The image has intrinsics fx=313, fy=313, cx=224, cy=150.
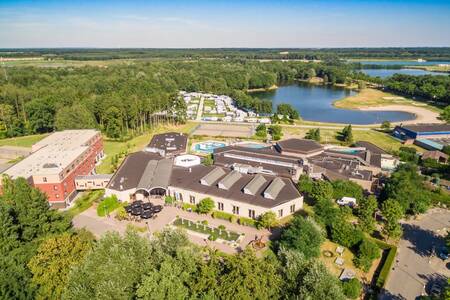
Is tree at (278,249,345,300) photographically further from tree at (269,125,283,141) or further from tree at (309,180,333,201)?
tree at (269,125,283,141)

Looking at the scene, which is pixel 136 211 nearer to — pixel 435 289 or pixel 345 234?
pixel 345 234

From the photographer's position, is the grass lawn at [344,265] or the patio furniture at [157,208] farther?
the patio furniture at [157,208]

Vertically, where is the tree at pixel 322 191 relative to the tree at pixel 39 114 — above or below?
below

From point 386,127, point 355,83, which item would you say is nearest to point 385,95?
point 355,83

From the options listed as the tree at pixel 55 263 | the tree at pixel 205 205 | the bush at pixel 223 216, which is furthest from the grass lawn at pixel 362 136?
the tree at pixel 55 263

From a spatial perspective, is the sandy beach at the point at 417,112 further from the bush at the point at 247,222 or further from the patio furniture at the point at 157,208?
the patio furniture at the point at 157,208

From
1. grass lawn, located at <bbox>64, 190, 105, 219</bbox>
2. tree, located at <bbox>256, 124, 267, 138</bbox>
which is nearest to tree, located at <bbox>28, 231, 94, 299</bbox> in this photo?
grass lawn, located at <bbox>64, 190, 105, 219</bbox>
